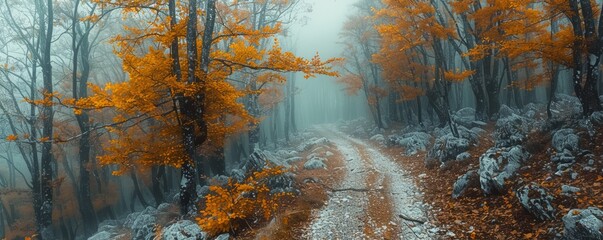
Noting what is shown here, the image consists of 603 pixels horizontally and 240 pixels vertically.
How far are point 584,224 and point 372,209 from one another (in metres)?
4.74

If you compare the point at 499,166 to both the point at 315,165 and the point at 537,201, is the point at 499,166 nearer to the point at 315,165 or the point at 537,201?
the point at 537,201

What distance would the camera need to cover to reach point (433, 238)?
693 cm

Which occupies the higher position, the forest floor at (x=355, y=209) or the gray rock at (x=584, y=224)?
the gray rock at (x=584, y=224)

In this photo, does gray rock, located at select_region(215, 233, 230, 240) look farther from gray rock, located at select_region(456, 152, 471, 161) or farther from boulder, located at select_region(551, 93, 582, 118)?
boulder, located at select_region(551, 93, 582, 118)

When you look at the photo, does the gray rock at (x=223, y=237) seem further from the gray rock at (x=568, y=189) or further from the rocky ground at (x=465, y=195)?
the gray rock at (x=568, y=189)

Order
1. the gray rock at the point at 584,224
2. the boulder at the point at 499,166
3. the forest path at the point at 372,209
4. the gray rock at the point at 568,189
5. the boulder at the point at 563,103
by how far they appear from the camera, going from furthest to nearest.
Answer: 1. the boulder at the point at 563,103
2. the boulder at the point at 499,166
3. the forest path at the point at 372,209
4. the gray rock at the point at 568,189
5. the gray rock at the point at 584,224

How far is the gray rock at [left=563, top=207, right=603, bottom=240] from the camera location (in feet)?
16.6

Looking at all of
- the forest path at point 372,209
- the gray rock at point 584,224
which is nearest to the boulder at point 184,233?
the forest path at point 372,209

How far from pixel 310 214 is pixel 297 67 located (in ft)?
14.0

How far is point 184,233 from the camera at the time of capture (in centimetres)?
813

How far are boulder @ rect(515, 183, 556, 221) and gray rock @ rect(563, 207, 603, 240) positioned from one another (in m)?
0.68

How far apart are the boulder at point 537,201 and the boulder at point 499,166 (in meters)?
1.14

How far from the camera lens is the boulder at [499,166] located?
8273 mm

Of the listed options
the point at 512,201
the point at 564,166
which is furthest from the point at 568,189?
the point at 564,166
